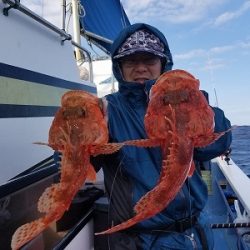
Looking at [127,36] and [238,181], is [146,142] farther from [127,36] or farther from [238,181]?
[238,181]

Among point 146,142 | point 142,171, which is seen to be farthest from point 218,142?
point 146,142

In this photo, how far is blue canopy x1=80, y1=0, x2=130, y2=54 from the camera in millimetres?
7812

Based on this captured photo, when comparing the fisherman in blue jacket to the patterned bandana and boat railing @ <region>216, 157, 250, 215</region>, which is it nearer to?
the patterned bandana

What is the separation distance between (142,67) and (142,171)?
711mm

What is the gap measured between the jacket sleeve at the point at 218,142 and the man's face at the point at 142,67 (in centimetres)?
58

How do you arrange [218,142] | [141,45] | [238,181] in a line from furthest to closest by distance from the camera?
1. [238,181]
2. [141,45]
3. [218,142]

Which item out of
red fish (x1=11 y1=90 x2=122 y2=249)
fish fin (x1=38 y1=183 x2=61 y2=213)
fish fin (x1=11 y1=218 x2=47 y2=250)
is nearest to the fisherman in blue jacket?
red fish (x1=11 y1=90 x2=122 y2=249)

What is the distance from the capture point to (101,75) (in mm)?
9938

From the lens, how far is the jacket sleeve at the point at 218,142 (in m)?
1.91

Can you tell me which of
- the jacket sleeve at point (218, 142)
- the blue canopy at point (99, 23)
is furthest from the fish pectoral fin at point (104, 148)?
the blue canopy at point (99, 23)

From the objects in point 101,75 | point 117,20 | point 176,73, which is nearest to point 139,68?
point 176,73

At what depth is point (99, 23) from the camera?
804 centimetres

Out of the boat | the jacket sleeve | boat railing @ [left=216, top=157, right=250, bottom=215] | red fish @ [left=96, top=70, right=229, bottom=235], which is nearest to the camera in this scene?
red fish @ [left=96, top=70, right=229, bottom=235]

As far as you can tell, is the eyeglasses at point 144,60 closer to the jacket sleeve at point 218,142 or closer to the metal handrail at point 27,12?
the jacket sleeve at point 218,142
